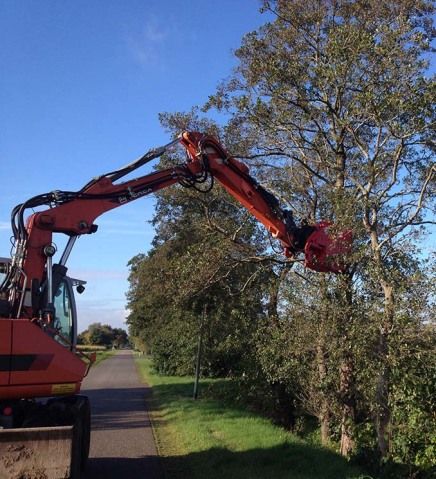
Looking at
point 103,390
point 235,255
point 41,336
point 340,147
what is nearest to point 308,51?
point 340,147

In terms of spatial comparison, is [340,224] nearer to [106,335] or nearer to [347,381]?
[347,381]

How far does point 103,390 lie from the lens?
85.0 feet

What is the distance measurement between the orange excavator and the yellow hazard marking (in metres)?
0.01

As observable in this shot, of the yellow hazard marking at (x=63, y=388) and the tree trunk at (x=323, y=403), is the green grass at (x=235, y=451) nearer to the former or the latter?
the tree trunk at (x=323, y=403)

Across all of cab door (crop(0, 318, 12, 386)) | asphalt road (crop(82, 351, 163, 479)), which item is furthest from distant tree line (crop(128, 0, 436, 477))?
cab door (crop(0, 318, 12, 386))

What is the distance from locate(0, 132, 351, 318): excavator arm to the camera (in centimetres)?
789

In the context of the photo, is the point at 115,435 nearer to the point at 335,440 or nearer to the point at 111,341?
the point at 335,440

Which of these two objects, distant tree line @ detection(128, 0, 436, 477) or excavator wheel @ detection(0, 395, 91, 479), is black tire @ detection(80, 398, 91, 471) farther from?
distant tree line @ detection(128, 0, 436, 477)

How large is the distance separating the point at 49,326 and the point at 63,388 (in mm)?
843

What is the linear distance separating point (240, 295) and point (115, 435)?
6.63m

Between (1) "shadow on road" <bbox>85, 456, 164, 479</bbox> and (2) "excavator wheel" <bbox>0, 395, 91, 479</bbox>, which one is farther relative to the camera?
(1) "shadow on road" <bbox>85, 456, 164, 479</bbox>

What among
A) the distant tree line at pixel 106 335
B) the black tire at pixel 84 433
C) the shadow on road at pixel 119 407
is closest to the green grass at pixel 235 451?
the shadow on road at pixel 119 407

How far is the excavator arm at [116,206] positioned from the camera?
7891 mm

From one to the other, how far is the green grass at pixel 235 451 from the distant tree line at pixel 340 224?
60.8 inches
